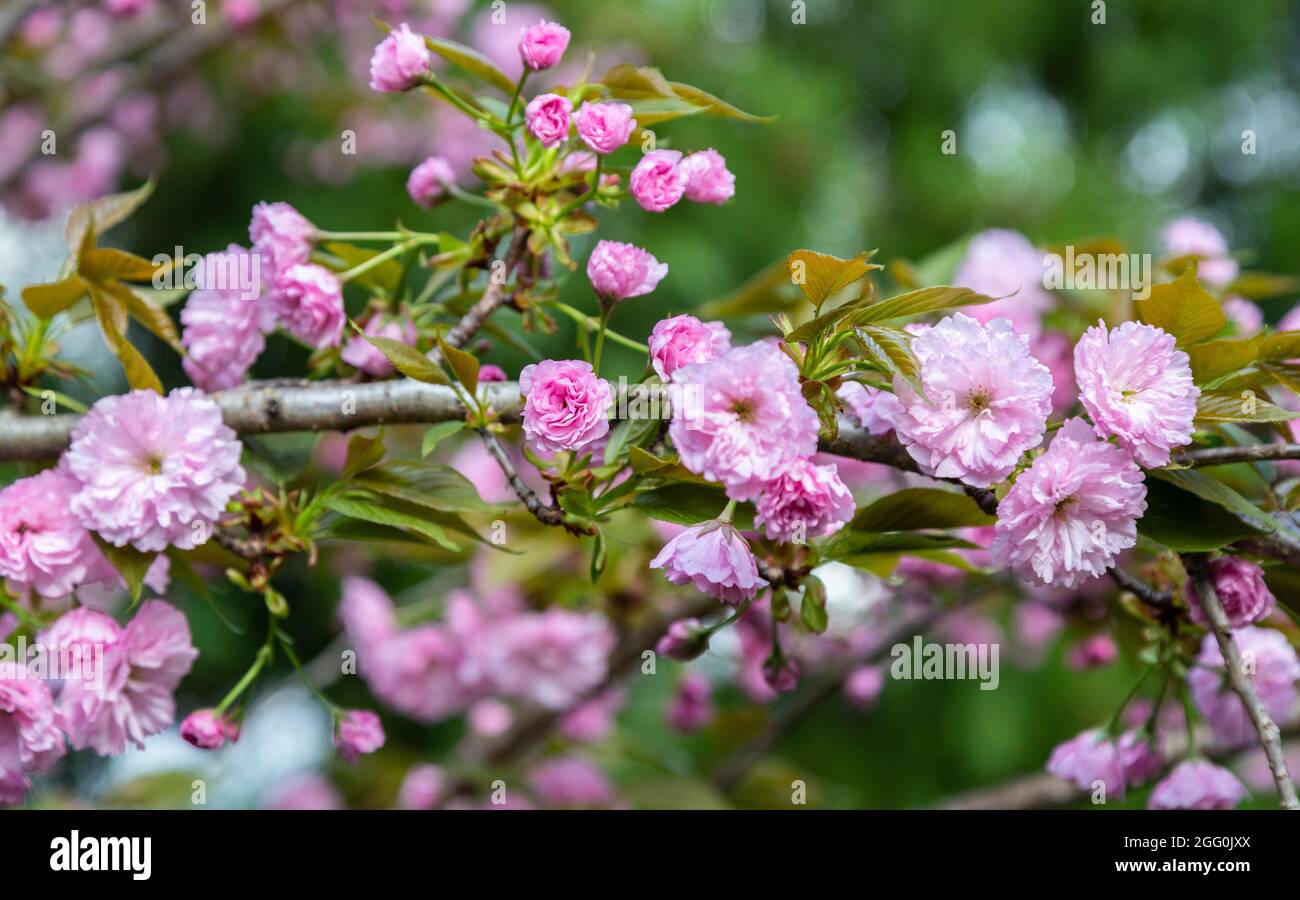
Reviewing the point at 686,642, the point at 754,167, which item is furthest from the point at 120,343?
the point at 754,167

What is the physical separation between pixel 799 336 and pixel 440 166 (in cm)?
40

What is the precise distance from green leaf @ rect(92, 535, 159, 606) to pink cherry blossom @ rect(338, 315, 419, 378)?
0.21 meters

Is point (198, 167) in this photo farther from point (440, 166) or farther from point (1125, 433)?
point (1125, 433)

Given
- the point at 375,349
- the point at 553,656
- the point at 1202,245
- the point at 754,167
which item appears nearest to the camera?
the point at 375,349

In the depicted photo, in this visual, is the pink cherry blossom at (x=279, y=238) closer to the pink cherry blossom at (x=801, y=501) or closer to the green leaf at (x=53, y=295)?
the green leaf at (x=53, y=295)

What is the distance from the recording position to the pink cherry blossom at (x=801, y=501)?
0.70m

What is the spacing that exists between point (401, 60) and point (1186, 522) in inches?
25.4

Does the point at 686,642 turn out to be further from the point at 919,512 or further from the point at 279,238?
the point at 279,238

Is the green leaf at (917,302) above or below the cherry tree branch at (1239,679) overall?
above

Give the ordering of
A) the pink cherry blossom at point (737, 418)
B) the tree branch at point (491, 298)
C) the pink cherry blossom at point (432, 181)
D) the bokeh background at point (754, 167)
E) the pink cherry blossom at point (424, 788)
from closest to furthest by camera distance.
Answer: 1. the pink cherry blossom at point (737, 418)
2. the tree branch at point (491, 298)
3. the pink cherry blossom at point (432, 181)
4. the pink cherry blossom at point (424, 788)
5. the bokeh background at point (754, 167)

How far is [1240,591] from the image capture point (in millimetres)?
795

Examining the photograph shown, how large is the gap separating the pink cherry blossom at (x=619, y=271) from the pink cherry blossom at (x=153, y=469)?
0.93 ft
